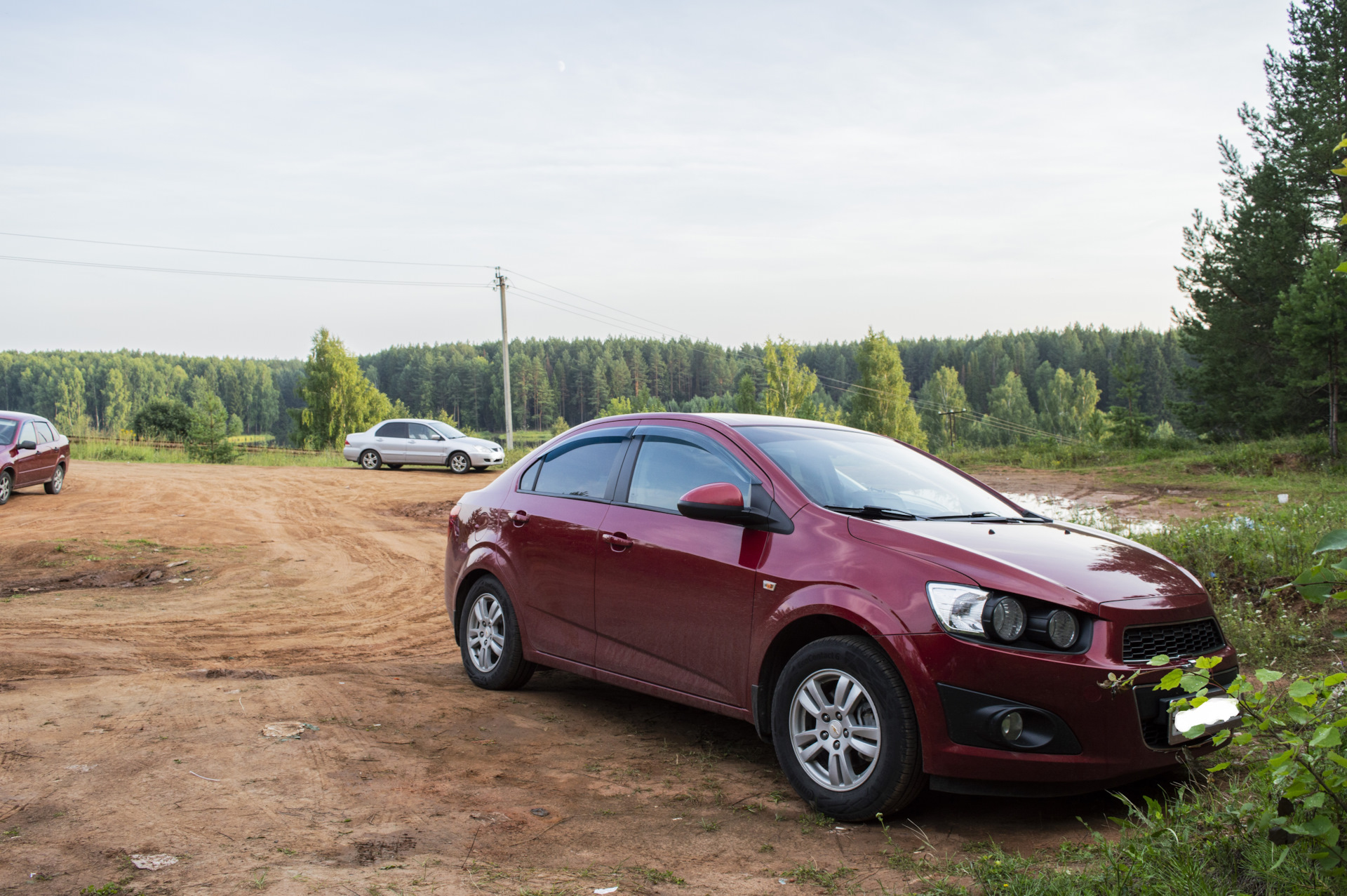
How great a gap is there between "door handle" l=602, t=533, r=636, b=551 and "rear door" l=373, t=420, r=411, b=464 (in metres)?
26.2

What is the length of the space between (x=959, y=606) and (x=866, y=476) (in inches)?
51.2

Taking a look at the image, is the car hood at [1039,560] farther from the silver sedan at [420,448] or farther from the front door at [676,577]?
the silver sedan at [420,448]

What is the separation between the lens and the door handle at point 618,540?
500 cm

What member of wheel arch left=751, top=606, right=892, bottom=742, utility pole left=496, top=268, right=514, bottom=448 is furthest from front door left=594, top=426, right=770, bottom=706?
utility pole left=496, top=268, right=514, bottom=448

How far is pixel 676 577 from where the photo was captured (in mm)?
4680

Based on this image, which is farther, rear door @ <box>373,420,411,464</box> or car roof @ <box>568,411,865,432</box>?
rear door @ <box>373,420,411,464</box>

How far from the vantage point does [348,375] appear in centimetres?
7194

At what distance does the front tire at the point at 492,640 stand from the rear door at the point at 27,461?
599 inches

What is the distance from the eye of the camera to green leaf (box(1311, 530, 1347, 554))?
7.91 ft

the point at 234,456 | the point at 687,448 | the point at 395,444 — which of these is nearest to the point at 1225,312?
the point at 395,444

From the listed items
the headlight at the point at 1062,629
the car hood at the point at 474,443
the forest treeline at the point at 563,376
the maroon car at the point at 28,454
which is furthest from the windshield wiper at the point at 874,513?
the forest treeline at the point at 563,376

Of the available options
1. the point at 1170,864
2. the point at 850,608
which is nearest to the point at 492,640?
the point at 850,608

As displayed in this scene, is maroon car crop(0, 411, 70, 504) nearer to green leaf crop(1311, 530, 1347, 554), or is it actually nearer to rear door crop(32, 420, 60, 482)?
rear door crop(32, 420, 60, 482)

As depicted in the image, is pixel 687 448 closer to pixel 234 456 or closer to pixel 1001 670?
pixel 1001 670
